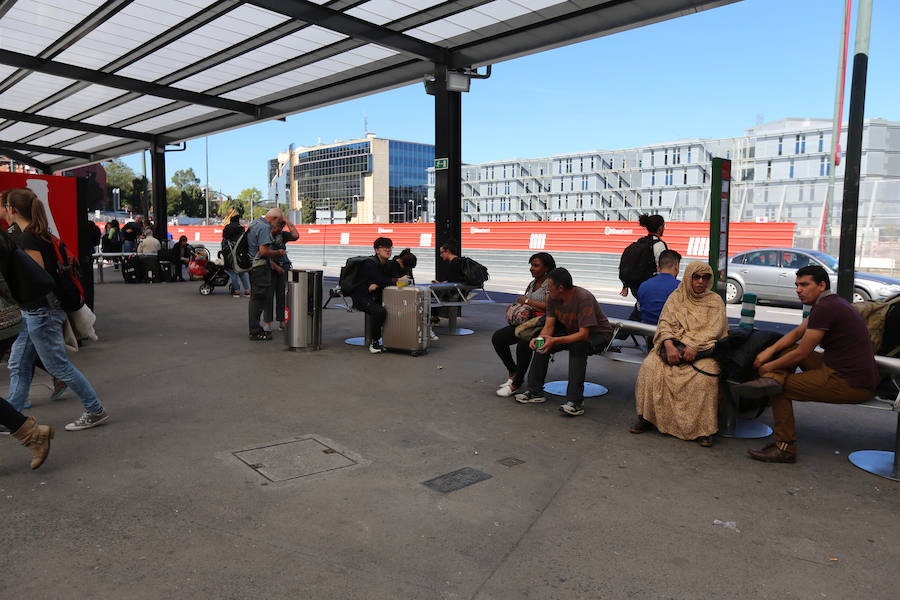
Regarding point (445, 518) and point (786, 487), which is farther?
point (786, 487)

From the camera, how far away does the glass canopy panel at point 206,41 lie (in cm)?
995

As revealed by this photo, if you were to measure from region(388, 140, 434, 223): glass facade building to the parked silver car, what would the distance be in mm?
127337

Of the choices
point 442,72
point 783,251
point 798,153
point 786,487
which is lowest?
point 786,487

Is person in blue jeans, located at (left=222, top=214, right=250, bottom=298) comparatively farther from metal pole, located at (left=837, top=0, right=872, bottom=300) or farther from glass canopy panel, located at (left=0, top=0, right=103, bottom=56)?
metal pole, located at (left=837, top=0, right=872, bottom=300)

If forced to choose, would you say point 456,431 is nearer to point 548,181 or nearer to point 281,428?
point 281,428

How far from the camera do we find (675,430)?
5.06 metres

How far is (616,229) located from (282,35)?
40.9 ft

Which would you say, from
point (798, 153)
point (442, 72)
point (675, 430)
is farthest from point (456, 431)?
point (798, 153)

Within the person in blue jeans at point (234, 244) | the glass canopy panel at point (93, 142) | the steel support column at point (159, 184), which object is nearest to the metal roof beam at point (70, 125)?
the steel support column at point (159, 184)

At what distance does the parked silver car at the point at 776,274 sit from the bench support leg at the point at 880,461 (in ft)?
33.2

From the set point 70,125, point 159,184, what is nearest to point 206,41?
point 70,125

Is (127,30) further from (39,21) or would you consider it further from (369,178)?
(369,178)

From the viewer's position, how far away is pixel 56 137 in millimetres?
21797

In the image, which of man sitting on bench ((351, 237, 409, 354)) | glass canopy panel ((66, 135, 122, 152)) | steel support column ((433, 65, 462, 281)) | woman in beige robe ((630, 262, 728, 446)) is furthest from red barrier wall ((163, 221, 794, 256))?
woman in beige robe ((630, 262, 728, 446))
